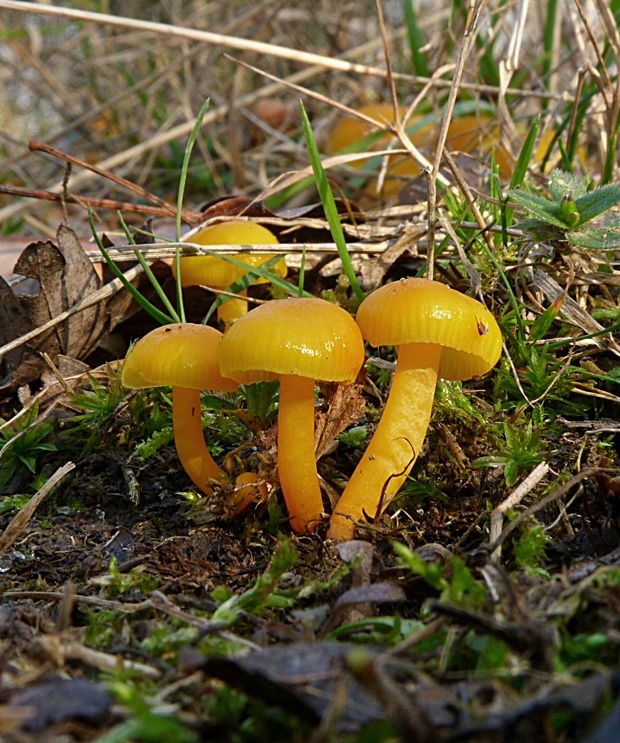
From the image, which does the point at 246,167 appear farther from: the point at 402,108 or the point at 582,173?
the point at 582,173

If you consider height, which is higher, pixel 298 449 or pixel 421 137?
pixel 421 137

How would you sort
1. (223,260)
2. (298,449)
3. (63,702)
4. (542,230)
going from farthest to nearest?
(223,260) → (542,230) → (298,449) → (63,702)

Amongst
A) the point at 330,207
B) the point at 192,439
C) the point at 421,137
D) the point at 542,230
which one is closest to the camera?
the point at 192,439

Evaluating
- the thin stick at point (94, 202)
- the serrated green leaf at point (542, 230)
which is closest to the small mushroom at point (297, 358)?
the serrated green leaf at point (542, 230)

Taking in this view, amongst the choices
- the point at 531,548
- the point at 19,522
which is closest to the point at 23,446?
the point at 19,522

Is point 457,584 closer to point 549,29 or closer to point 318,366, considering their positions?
point 318,366

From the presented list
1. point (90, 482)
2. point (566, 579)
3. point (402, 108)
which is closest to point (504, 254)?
point (566, 579)

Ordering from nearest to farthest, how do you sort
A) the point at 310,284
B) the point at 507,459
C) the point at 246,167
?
the point at 507,459
the point at 310,284
the point at 246,167
